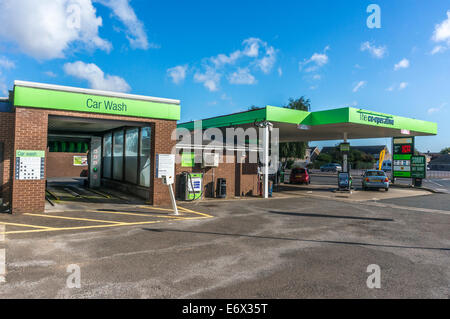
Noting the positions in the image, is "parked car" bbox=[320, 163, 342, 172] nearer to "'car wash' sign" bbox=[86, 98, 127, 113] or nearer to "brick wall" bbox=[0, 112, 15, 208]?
"'car wash' sign" bbox=[86, 98, 127, 113]

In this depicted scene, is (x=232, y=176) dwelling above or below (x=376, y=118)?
below

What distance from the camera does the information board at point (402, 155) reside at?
2693cm

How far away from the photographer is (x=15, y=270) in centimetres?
520

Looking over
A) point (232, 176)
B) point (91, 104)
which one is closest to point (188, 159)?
point (232, 176)

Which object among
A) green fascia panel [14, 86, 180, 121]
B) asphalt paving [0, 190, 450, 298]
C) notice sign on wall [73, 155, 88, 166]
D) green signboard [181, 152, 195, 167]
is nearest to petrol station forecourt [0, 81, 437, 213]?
green fascia panel [14, 86, 180, 121]

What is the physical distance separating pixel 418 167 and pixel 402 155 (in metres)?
1.99

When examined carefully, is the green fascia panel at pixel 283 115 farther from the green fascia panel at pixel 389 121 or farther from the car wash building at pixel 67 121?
the car wash building at pixel 67 121

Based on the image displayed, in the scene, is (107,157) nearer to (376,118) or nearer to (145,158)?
(145,158)

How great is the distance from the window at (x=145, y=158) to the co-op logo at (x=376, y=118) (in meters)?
11.8

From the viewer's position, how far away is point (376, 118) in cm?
1898

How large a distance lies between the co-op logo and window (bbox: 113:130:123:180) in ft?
45.7

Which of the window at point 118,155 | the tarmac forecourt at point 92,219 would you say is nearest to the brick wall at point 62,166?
the window at point 118,155
